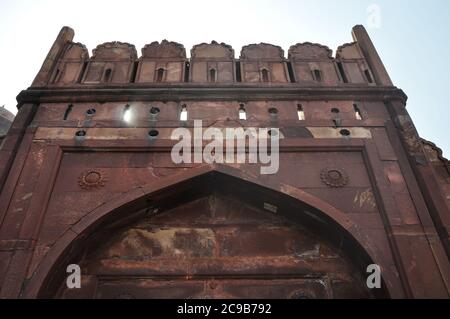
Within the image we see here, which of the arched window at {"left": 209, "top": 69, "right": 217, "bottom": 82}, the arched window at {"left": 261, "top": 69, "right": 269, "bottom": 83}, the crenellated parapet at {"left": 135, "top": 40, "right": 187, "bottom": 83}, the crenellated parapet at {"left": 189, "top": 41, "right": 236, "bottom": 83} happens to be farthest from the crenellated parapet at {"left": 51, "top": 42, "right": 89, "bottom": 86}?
the arched window at {"left": 261, "top": 69, "right": 269, "bottom": 83}

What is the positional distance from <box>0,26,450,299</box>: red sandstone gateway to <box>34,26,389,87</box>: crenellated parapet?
4.6 inches

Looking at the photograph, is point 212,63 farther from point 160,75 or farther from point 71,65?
point 71,65

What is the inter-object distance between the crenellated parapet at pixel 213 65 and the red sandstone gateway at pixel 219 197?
118 mm

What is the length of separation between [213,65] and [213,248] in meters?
3.50

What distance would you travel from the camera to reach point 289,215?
557cm

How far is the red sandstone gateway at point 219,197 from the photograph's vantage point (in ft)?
16.0

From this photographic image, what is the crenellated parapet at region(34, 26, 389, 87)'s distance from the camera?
702 cm

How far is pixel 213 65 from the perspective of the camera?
736 cm

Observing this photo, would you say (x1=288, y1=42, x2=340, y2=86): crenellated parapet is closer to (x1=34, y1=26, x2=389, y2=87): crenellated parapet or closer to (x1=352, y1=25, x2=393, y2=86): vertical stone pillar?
(x1=34, y1=26, x2=389, y2=87): crenellated parapet

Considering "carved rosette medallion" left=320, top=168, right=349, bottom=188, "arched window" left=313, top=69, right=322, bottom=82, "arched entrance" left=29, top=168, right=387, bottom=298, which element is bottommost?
"arched entrance" left=29, top=168, right=387, bottom=298

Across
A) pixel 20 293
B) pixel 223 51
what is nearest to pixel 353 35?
pixel 223 51

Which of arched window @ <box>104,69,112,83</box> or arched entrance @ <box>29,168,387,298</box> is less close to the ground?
arched window @ <box>104,69,112,83</box>

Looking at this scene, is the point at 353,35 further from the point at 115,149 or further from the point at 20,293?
the point at 20,293

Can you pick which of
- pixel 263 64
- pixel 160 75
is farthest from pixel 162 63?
pixel 263 64
